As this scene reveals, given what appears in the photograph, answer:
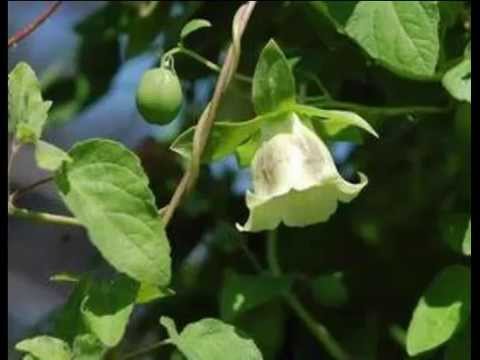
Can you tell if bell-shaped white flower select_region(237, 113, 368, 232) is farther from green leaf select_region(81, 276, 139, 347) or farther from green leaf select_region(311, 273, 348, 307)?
green leaf select_region(311, 273, 348, 307)

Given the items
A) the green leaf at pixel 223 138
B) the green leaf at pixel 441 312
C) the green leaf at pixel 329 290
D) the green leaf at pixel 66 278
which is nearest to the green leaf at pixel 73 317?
the green leaf at pixel 66 278

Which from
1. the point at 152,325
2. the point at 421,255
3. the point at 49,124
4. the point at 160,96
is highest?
the point at 160,96

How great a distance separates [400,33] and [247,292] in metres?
0.23

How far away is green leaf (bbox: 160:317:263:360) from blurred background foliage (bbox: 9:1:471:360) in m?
0.18

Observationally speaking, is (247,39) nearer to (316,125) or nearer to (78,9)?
(316,125)

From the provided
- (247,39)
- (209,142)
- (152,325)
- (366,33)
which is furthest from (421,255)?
(209,142)

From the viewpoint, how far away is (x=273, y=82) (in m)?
0.91

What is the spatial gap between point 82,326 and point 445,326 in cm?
25

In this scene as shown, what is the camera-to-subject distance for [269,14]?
3.99ft

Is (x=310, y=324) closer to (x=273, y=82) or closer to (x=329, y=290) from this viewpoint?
(x=329, y=290)

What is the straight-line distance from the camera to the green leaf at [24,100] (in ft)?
2.86

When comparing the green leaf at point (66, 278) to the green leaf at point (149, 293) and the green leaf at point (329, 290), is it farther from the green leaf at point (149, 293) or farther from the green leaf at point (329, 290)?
the green leaf at point (329, 290)

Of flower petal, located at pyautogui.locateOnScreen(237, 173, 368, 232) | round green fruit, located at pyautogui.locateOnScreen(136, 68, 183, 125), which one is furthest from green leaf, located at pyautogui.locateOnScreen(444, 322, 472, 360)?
round green fruit, located at pyautogui.locateOnScreen(136, 68, 183, 125)

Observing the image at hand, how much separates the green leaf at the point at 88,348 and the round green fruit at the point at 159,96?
0.16 m
